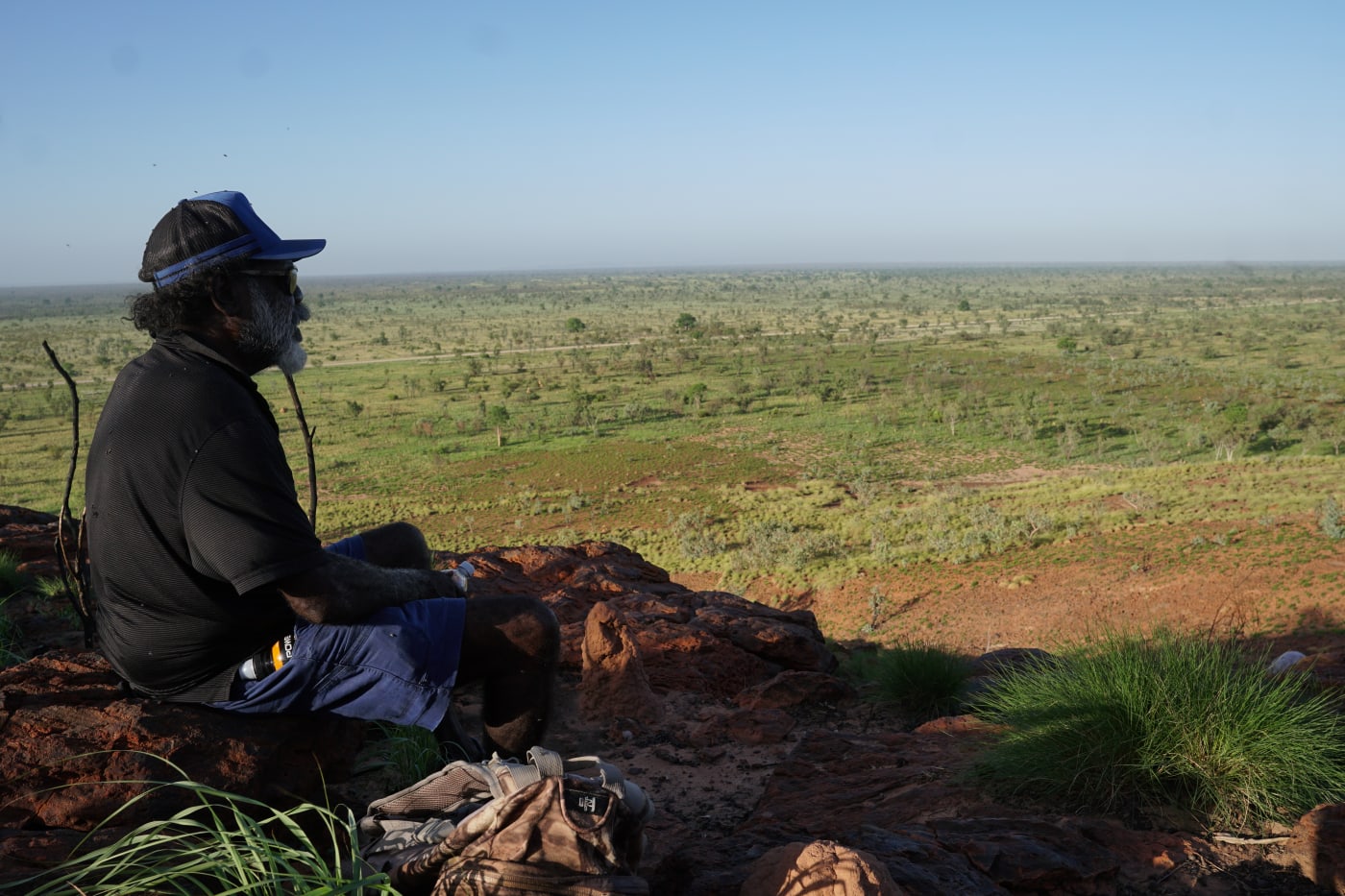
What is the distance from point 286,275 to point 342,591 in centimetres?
96

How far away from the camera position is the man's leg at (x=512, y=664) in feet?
8.72

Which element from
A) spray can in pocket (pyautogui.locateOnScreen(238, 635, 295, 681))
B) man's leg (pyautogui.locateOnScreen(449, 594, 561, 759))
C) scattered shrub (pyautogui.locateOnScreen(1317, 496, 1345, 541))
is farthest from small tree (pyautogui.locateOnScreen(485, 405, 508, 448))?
spray can in pocket (pyautogui.locateOnScreen(238, 635, 295, 681))

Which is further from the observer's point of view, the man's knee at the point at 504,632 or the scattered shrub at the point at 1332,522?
the scattered shrub at the point at 1332,522

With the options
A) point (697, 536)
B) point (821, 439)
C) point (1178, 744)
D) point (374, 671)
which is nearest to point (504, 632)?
point (374, 671)

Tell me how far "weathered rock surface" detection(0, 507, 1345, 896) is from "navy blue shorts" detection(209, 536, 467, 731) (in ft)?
0.48

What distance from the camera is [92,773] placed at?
7.88 feet

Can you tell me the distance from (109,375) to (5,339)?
35.4 metres

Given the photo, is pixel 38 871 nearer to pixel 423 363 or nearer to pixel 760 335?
Result: pixel 423 363

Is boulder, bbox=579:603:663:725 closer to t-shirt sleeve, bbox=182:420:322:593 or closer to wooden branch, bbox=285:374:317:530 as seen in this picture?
wooden branch, bbox=285:374:317:530

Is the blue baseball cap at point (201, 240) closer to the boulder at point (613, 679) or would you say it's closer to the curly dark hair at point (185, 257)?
the curly dark hair at point (185, 257)

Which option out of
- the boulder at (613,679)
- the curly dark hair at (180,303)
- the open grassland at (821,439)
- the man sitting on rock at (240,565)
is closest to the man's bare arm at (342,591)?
the man sitting on rock at (240,565)

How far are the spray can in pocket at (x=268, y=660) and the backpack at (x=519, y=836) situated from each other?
51 cm

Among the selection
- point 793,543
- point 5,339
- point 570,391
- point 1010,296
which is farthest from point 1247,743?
point 1010,296

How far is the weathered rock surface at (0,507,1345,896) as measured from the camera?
2301 millimetres
